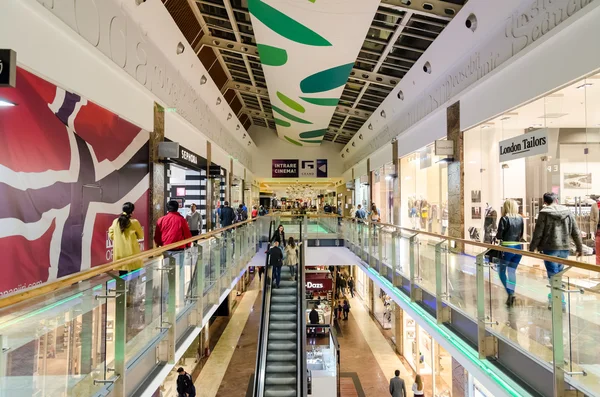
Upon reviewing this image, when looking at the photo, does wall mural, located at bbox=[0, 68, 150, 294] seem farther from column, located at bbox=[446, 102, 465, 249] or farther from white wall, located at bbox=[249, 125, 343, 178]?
white wall, located at bbox=[249, 125, 343, 178]

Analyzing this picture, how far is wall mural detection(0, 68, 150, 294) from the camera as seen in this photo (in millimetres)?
4117

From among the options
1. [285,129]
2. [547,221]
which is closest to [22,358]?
[547,221]

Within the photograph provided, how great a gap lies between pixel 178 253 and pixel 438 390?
9341 millimetres

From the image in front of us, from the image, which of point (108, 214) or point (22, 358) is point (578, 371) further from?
point (108, 214)

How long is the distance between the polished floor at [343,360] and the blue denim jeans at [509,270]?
8122 mm

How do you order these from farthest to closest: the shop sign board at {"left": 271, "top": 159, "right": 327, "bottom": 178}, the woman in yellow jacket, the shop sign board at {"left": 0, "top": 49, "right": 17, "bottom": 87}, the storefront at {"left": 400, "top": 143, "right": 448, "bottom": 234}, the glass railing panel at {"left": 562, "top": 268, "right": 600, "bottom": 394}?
1. the shop sign board at {"left": 271, "top": 159, "right": 327, "bottom": 178}
2. the storefront at {"left": 400, "top": 143, "right": 448, "bottom": 234}
3. the woman in yellow jacket
4. the shop sign board at {"left": 0, "top": 49, "right": 17, "bottom": 87}
5. the glass railing panel at {"left": 562, "top": 268, "right": 600, "bottom": 394}

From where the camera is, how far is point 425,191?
1120 centimetres

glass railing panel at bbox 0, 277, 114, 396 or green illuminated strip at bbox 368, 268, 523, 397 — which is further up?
glass railing panel at bbox 0, 277, 114, 396

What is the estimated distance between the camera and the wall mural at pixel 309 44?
7.11 metres

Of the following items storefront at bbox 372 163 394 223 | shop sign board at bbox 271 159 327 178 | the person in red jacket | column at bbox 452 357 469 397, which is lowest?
column at bbox 452 357 469 397

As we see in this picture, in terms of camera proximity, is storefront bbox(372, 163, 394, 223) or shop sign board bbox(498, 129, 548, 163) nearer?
shop sign board bbox(498, 129, 548, 163)

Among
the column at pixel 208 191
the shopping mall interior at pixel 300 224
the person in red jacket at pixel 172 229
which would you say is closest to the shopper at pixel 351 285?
the shopping mall interior at pixel 300 224

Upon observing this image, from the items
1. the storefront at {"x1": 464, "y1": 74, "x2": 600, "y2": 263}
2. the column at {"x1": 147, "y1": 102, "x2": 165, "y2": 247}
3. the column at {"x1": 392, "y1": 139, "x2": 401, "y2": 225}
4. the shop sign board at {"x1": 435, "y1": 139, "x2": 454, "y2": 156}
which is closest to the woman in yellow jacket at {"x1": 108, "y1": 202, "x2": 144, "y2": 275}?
the column at {"x1": 147, "y1": 102, "x2": 165, "y2": 247}

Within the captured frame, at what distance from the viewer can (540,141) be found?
5461 mm
